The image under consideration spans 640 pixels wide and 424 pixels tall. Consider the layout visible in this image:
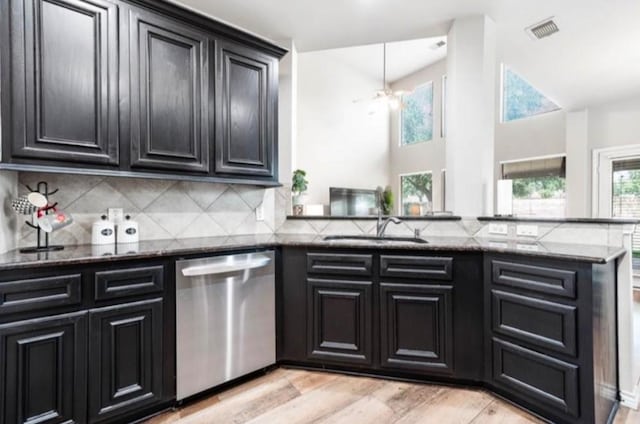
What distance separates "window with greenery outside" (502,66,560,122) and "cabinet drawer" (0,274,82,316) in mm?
7066

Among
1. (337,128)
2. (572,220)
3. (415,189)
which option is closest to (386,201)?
(415,189)

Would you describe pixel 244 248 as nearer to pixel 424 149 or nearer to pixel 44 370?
pixel 44 370

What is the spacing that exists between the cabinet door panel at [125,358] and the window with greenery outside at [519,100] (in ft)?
22.6

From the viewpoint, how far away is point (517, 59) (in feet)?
12.0

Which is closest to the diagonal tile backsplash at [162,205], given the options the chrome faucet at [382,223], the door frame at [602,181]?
the chrome faucet at [382,223]

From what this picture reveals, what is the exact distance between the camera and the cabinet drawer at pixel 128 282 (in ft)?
5.20

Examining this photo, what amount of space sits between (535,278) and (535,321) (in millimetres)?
222

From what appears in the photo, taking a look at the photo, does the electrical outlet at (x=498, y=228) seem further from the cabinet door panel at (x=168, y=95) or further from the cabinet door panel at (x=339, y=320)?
the cabinet door panel at (x=168, y=95)

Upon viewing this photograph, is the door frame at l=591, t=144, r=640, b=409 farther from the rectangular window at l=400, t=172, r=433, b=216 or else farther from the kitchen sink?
the rectangular window at l=400, t=172, r=433, b=216

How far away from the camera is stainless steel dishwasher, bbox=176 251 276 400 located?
1850 mm

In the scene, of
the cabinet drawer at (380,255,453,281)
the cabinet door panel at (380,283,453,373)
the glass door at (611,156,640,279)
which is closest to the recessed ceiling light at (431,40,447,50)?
the glass door at (611,156,640,279)

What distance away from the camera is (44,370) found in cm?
145

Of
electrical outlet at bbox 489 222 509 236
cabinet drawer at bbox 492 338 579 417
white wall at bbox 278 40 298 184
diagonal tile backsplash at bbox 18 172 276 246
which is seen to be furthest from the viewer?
white wall at bbox 278 40 298 184

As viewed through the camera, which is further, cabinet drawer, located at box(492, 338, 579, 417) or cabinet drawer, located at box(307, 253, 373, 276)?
cabinet drawer, located at box(307, 253, 373, 276)
